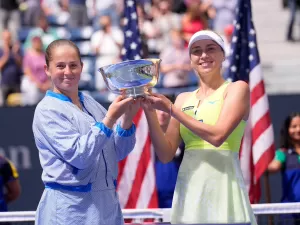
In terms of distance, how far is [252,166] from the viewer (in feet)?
26.3

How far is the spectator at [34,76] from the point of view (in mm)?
11391

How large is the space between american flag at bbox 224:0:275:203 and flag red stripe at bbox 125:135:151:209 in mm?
911

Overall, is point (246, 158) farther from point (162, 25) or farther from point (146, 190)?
point (162, 25)

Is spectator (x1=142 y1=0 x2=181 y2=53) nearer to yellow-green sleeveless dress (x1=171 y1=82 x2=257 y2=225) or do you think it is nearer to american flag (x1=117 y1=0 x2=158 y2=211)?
american flag (x1=117 y1=0 x2=158 y2=211)

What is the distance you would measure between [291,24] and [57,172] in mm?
10115

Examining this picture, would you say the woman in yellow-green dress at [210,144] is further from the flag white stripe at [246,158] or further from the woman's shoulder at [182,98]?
the flag white stripe at [246,158]

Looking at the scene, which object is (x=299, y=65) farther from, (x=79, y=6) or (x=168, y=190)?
(x=168, y=190)

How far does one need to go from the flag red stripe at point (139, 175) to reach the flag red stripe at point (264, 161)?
103cm

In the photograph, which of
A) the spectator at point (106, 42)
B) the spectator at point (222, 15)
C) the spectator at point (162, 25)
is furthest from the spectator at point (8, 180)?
the spectator at point (222, 15)

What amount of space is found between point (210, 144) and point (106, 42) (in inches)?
323

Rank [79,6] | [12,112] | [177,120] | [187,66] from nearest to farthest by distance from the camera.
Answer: [177,120]
[12,112]
[187,66]
[79,6]

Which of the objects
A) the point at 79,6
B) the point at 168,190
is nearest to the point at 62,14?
the point at 79,6

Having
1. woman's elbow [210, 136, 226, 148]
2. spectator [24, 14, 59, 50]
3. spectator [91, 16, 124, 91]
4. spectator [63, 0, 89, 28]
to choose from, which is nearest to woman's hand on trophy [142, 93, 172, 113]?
woman's elbow [210, 136, 226, 148]

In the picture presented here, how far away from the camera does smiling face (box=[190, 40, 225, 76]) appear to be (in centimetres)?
480
